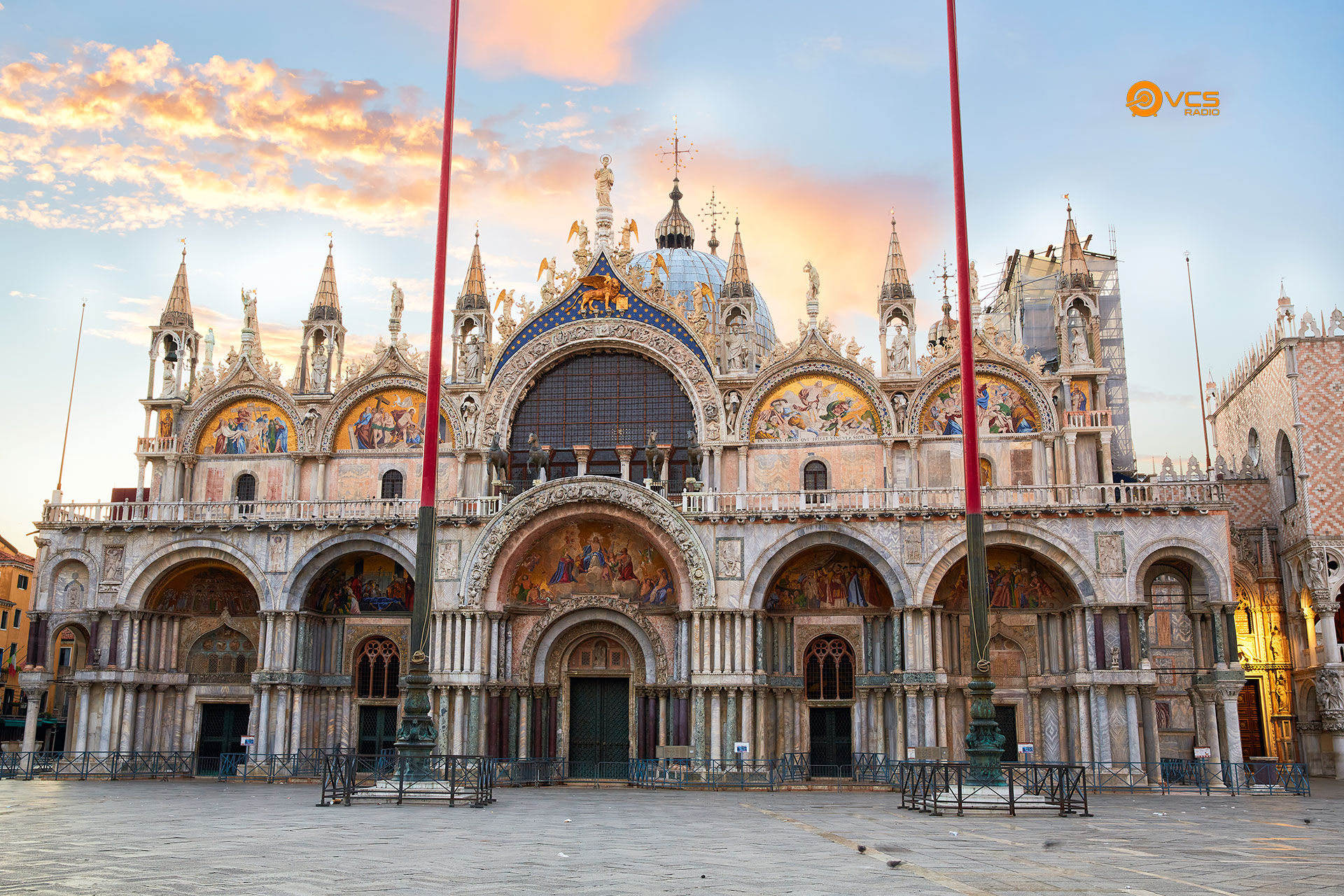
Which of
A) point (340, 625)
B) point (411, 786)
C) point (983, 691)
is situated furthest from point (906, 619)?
point (340, 625)

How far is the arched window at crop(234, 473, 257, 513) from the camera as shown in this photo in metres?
41.5

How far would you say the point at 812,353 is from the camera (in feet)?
129

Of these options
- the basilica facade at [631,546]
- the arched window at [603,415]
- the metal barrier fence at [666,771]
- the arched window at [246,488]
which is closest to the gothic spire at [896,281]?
the basilica facade at [631,546]

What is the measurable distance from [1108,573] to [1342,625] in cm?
1426

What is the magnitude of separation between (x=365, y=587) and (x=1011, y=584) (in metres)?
21.3

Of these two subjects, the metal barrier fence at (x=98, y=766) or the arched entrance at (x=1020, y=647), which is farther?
the metal barrier fence at (x=98, y=766)

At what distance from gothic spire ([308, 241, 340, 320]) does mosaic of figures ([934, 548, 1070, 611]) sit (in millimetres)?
23240

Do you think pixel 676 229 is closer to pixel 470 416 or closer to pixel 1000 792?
pixel 470 416

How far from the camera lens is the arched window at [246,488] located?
41.5 m

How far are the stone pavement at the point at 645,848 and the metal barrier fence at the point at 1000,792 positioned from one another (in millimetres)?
624

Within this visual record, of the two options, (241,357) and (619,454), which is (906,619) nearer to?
(619,454)

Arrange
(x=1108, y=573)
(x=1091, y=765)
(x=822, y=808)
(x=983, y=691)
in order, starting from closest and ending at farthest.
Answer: (x=983, y=691), (x=822, y=808), (x=1091, y=765), (x=1108, y=573)

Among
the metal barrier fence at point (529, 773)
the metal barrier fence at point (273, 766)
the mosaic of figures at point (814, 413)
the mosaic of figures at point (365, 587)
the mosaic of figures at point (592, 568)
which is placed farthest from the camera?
the mosaic of figures at point (365, 587)

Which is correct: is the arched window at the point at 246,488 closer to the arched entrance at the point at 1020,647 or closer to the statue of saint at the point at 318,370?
the statue of saint at the point at 318,370
